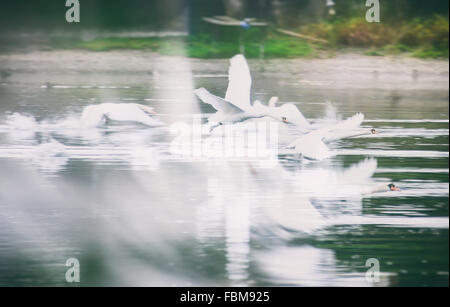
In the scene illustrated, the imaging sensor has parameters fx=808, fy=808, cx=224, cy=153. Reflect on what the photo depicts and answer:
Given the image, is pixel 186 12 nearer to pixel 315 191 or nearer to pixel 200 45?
pixel 200 45

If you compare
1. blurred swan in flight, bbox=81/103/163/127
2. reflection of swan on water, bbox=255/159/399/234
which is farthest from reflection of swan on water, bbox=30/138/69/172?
reflection of swan on water, bbox=255/159/399/234

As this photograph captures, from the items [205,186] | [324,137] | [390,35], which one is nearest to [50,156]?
[205,186]

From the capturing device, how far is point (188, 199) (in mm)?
3887

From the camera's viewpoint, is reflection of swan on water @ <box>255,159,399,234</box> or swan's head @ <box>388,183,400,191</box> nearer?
reflection of swan on water @ <box>255,159,399,234</box>

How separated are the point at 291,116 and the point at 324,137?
10.4 inches

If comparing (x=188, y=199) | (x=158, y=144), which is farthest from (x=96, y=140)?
(x=188, y=199)

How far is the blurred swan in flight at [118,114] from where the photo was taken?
4.64 meters

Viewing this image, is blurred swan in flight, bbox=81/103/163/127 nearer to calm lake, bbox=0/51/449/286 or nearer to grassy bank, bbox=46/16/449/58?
calm lake, bbox=0/51/449/286

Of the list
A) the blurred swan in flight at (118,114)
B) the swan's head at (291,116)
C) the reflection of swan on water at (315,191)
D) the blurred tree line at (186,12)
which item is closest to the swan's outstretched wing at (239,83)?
the swan's head at (291,116)

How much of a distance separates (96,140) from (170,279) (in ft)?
4.52

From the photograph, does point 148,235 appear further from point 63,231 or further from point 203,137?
point 203,137

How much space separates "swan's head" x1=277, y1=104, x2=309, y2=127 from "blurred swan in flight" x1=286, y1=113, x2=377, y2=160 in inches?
5.2

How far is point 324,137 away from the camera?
14.5 feet

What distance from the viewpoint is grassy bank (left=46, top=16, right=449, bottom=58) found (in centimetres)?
548
